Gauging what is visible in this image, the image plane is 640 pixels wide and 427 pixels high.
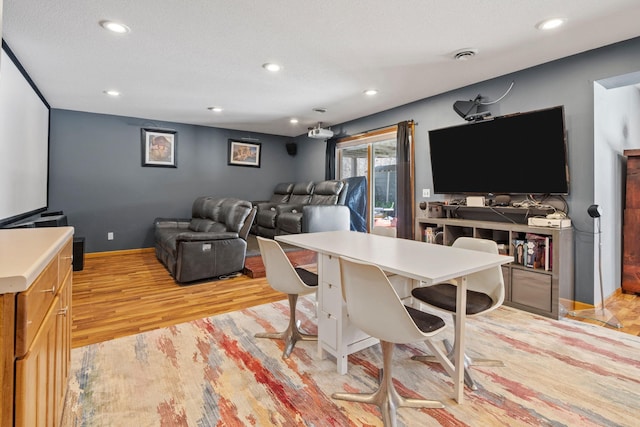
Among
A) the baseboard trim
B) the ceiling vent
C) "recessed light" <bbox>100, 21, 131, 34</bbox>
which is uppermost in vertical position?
the ceiling vent

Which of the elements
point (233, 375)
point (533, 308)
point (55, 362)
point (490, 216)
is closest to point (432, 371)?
point (233, 375)

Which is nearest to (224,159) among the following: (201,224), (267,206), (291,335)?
(267,206)

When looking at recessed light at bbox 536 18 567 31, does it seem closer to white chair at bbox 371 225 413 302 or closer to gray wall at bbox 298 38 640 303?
gray wall at bbox 298 38 640 303

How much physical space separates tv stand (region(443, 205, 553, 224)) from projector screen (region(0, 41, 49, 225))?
4.41m

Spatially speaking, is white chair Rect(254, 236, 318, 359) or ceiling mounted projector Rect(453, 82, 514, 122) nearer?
white chair Rect(254, 236, 318, 359)

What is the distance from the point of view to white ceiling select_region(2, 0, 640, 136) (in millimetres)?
2193

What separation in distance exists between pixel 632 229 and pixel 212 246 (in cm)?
466

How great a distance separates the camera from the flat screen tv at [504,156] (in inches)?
116

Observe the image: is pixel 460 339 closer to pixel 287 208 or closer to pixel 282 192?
pixel 287 208

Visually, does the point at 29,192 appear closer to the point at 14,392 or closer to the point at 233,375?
the point at 233,375

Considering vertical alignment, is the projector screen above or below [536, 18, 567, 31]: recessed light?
below

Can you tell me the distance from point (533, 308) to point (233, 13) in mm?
3504

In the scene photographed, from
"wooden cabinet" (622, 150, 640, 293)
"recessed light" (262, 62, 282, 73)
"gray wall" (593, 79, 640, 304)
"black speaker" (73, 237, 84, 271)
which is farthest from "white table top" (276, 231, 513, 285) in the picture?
"black speaker" (73, 237, 84, 271)

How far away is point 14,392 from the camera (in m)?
0.77
